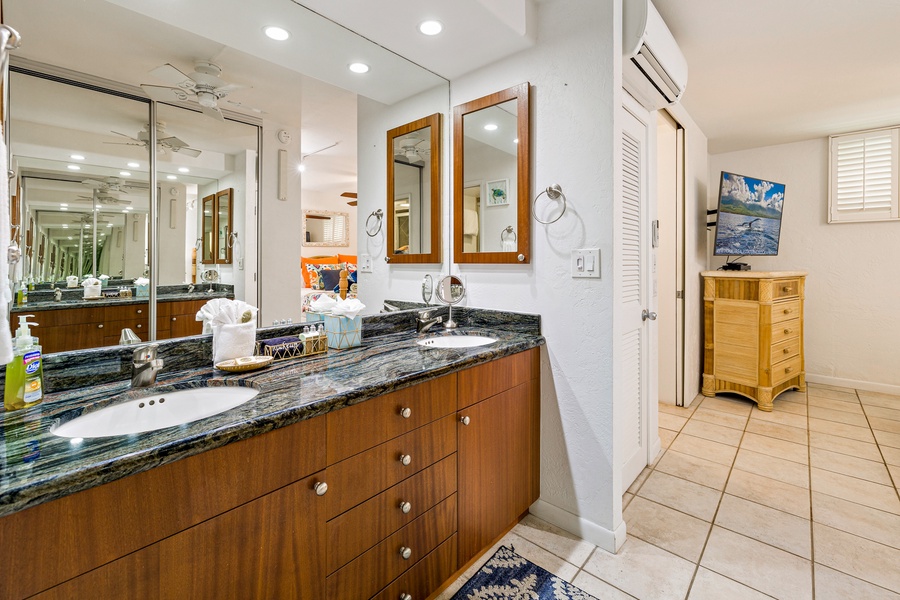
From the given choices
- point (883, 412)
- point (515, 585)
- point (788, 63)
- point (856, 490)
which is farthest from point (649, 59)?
point (883, 412)

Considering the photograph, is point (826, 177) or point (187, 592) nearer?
point (187, 592)

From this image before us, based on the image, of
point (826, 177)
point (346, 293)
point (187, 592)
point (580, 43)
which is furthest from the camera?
point (826, 177)

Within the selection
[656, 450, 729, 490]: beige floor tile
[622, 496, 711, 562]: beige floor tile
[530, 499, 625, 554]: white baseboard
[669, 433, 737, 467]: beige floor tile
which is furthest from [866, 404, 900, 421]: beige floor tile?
[530, 499, 625, 554]: white baseboard

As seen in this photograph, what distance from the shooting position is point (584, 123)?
5.50 feet

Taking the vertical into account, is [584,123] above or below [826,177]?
below

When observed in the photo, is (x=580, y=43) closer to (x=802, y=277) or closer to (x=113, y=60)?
(x=113, y=60)

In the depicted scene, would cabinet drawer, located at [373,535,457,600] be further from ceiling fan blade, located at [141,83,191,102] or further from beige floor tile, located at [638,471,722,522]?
ceiling fan blade, located at [141,83,191,102]

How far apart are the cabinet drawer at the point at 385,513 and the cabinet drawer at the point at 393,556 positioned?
25mm

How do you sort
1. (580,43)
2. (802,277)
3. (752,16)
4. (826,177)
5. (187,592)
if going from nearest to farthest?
(187,592) → (580,43) → (752,16) → (802,277) → (826,177)

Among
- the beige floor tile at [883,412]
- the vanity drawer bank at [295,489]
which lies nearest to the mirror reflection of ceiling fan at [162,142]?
the vanity drawer bank at [295,489]

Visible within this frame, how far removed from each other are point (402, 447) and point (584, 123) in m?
1.41

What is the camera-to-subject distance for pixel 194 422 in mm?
859

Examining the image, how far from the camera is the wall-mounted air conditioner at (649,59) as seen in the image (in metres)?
1.67

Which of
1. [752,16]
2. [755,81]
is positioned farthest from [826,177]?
[752,16]
